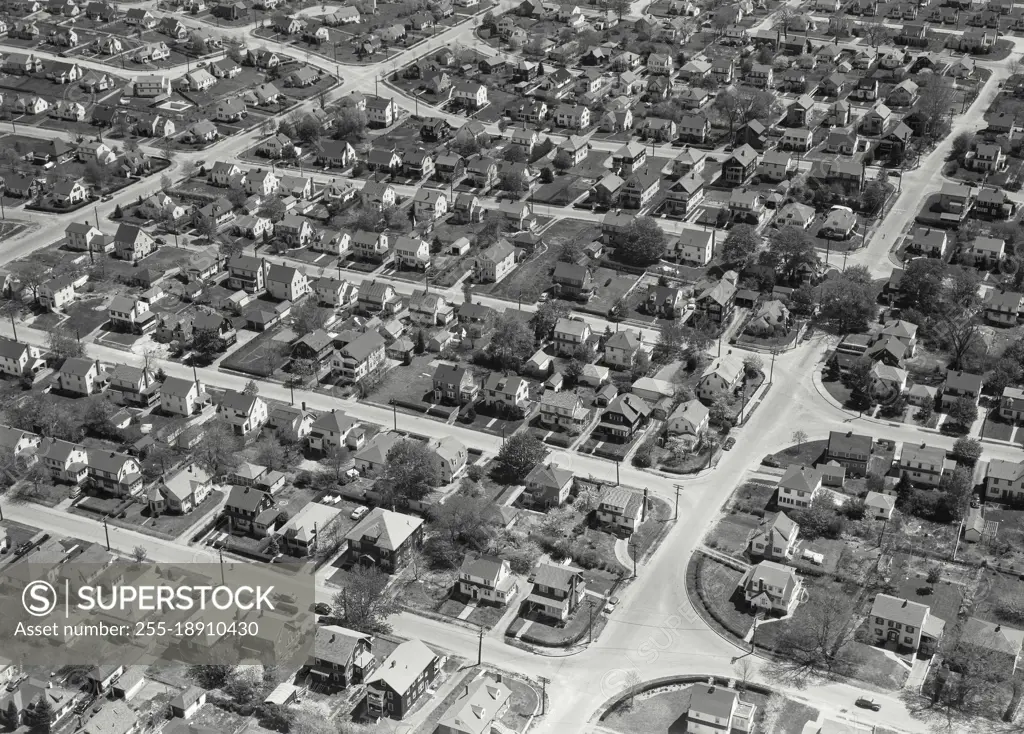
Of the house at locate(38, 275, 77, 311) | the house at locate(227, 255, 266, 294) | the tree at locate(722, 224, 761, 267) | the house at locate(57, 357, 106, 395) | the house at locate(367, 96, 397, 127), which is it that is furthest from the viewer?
the house at locate(367, 96, 397, 127)

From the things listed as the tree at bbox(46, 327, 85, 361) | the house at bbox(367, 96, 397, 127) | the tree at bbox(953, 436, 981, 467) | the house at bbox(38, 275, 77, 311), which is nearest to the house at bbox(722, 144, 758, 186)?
the house at bbox(367, 96, 397, 127)

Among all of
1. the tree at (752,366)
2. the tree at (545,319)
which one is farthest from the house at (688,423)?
the tree at (545,319)

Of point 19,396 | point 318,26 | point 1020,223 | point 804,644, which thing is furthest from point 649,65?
point 804,644

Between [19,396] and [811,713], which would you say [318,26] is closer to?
[19,396]

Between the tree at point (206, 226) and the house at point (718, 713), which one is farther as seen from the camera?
the tree at point (206, 226)

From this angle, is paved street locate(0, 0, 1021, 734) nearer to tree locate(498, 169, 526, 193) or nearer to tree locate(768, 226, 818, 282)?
tree locate(498, 169, 526, 193)

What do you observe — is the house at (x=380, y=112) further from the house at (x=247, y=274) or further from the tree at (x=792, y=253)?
the tree at (x=792, y=253)
